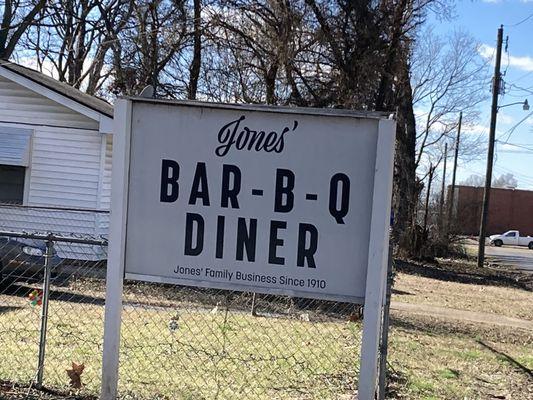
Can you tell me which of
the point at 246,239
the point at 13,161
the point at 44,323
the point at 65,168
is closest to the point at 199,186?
the point at 246,239

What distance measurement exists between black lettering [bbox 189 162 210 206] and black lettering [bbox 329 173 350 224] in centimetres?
82

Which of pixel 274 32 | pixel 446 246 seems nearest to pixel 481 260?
pixel 446 246

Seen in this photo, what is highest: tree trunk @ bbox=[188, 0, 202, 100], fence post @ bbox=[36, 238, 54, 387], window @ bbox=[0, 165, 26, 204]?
tree trunk @ bbox=[188, 0, 202, 100]

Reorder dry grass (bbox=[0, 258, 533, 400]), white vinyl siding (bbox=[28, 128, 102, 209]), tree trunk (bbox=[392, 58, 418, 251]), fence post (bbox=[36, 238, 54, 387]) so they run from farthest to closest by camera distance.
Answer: tree trunk (bbox=[392, 58, 418, 251]), white vinyl siding (bbox=[28, 128, 102, 209]), dry grass (bbox=[0, 258, 533, 400]), fence post (bbox=[36, 238, 54, 387])

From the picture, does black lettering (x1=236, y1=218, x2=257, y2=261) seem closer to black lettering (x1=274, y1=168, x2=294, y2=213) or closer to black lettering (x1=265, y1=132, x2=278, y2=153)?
black lettering (x1=274, y1=168, x2=294, y2=213)

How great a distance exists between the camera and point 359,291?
4059mm

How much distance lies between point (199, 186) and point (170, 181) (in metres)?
0.20

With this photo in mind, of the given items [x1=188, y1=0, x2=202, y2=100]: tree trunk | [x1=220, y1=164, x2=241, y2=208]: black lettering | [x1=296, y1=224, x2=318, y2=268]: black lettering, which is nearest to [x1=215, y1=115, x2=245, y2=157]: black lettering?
[x1=220, y1=164, x2=241, y2=208]: black lettering

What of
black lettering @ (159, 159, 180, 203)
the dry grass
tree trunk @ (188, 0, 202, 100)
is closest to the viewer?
black lettering @ (159, 159, 180, 203)

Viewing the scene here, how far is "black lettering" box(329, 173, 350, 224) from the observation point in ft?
13.3

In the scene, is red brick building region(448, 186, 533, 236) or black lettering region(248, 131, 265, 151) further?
red brick building region(448, 186, 533, 236)

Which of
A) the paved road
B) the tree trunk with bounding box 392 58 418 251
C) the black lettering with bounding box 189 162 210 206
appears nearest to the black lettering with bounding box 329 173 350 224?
the black lettering with bounding box 189 162 210 206

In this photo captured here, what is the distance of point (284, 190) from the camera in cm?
412

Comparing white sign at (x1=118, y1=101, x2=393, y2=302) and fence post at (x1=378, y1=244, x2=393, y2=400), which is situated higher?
white sign at (x1=118, y1=101, x2=393, y2=302)
